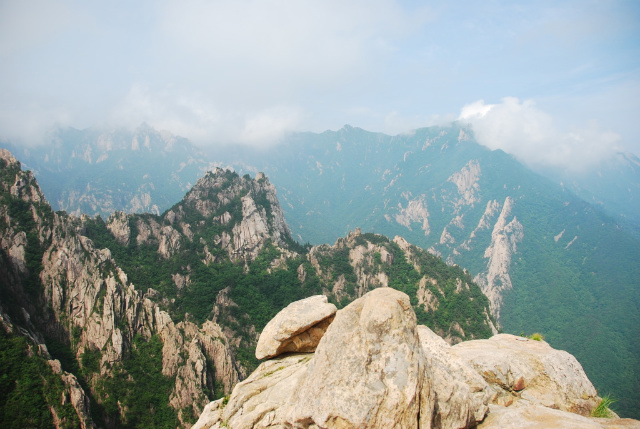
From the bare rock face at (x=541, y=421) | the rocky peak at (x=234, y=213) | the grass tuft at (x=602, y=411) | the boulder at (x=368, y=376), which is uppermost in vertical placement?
the rocky peak at (x=234, y=213)

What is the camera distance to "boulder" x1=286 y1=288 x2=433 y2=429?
31.5ft

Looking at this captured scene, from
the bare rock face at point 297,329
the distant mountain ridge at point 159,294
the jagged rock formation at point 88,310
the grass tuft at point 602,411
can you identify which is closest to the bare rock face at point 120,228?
the distant mountain ridge at point 159,294

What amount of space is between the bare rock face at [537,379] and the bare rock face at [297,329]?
6637 millimetres

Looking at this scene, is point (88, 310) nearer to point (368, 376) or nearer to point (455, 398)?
point (368, 376)

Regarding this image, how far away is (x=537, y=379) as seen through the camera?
1521 cm

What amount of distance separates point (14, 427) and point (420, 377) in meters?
59.1

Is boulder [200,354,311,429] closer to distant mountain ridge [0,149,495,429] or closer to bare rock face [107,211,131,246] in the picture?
distant mountain ridge [0,149,495,429]

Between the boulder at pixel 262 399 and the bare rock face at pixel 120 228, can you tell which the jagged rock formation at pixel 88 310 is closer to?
the bare rock face at pixel 120 228

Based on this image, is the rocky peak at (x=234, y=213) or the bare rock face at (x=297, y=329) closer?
the bare rock face at (x=297, y=329)

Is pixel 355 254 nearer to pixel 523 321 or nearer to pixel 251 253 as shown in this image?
pixel 251 253

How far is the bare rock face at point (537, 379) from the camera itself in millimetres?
14273

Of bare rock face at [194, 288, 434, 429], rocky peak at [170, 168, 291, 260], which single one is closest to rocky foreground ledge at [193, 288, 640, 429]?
bare rock face at [194, 288, 434, 429]

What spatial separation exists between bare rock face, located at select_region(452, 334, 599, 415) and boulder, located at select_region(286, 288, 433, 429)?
17.3 ft

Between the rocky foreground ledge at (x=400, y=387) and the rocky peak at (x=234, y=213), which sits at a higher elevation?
the rocky peak at (x=234, y=213)
